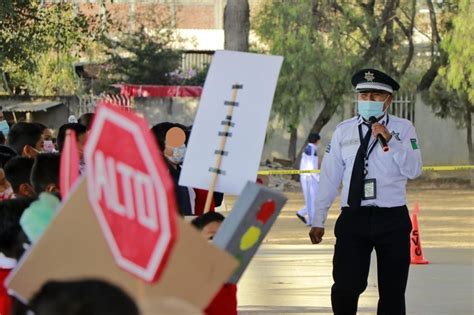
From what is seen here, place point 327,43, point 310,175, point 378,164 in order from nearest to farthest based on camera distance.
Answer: point 378,164, point 310,175, point 327,43

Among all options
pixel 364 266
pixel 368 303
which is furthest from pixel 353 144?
pixel 368 303

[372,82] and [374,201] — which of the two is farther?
[372,82]

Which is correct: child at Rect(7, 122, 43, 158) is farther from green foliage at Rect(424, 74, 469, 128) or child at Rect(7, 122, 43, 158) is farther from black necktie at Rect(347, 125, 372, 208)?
green foliage at Rect(424, 74, 469, 128)

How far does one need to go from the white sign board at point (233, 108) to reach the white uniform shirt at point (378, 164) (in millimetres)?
3032

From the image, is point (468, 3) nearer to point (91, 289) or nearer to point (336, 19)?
point (336, 19)

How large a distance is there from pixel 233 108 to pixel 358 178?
A: 119 inches

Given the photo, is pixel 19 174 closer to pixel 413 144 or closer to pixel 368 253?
pixel 368 253

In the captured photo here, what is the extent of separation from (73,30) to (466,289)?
914 cm

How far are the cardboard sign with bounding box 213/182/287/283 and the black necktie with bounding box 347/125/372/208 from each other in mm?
3630

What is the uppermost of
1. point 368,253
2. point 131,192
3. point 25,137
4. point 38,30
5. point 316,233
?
point 38,30

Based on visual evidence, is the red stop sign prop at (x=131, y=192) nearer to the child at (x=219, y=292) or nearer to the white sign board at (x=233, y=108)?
the white sign board at (x=233, y=108)

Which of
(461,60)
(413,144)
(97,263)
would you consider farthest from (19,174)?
(461,60)

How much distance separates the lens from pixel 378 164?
7895mm

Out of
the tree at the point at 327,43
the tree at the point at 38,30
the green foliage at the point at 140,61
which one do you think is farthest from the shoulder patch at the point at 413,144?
the green foliage at the point at 140,61
